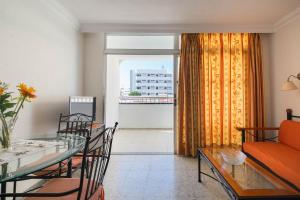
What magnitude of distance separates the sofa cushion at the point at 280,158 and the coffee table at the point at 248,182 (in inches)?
7.0

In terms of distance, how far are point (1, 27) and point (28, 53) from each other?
409mm

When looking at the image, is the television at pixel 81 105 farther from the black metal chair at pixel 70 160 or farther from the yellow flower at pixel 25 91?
A: the yellow flower at pixel 25 91

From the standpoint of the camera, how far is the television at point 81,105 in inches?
109

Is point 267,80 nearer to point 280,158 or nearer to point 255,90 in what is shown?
point 255,90

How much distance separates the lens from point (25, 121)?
6.81 ft

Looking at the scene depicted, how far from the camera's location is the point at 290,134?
267 cm

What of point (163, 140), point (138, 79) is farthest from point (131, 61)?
point (163, 140)

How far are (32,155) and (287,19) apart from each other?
4.01 m

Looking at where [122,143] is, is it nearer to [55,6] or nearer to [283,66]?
[55,6]

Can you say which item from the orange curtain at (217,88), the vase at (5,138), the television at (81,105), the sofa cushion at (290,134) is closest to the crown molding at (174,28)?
Answer: the orange curtain at (217,88)

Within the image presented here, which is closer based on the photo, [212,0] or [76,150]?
[76,150]

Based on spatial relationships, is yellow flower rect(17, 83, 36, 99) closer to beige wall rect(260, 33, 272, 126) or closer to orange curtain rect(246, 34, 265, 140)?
orange curtain rect(246, 34, 265, 140)

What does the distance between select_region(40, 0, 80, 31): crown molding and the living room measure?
2cm

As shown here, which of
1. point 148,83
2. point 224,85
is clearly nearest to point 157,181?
point 224,85
